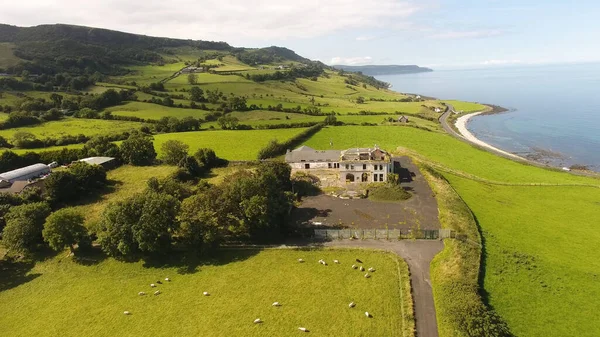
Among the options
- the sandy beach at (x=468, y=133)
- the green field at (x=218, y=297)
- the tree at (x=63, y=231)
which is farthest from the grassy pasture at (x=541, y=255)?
the tree at (x=63, y=231)

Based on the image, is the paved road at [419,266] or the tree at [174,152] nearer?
the paved road at [419,266]

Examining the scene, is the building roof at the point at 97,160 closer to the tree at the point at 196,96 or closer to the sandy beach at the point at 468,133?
the tree at the point at 196,96

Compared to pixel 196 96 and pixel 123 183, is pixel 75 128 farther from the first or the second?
pixel 196 96

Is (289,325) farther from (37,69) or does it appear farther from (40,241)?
(37,69)

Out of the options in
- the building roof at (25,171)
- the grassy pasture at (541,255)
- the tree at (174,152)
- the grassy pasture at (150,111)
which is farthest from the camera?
the grassy pasture at (150,111)

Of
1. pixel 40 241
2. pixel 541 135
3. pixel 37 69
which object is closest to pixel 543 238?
Result: pixel 40 241

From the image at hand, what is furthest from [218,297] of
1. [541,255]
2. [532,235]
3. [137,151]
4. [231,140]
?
[231,140]
